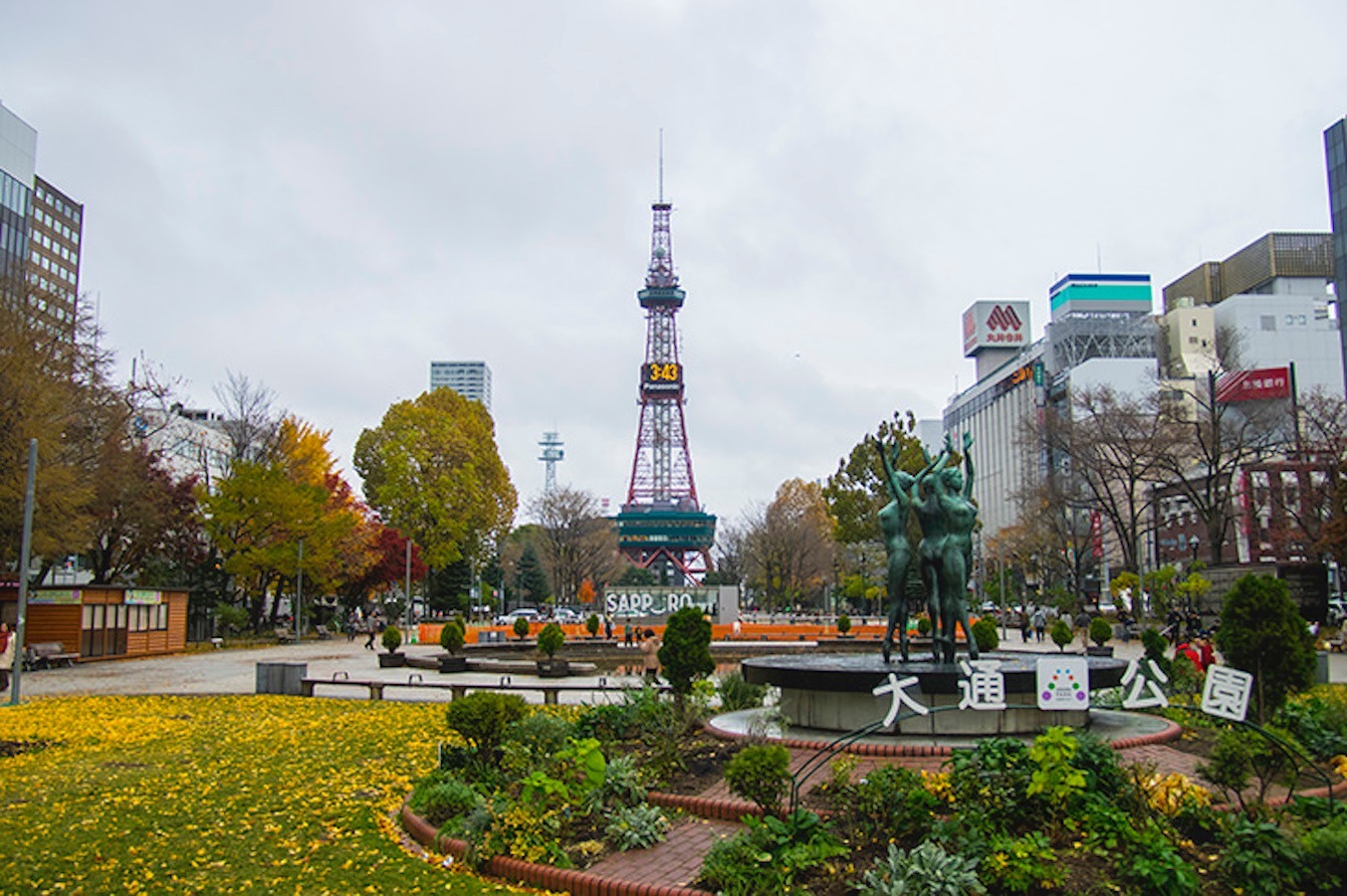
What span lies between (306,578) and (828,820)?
46.6 meters

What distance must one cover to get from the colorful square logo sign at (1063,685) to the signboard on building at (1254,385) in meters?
76.6

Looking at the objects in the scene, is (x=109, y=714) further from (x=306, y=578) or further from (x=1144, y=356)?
(x=1144, y=356)

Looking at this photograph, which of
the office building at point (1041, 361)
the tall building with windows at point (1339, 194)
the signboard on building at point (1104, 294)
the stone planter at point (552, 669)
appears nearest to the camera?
the stone planter at point (552, 669)

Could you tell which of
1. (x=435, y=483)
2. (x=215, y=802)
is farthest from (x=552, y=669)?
(x=435, y=483)

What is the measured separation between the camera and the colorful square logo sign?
31.8 feet

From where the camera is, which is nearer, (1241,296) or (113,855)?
(113,855)

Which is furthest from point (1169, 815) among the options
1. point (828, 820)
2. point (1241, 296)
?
point (1241, 296)

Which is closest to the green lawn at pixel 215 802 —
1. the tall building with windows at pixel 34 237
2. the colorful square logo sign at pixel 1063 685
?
the colorful square logo sign at pixel 1063 685

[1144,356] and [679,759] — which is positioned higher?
[1144,356]

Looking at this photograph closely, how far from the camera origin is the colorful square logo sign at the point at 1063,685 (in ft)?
31.8

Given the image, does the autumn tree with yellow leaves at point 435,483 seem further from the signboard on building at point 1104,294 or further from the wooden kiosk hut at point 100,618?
the signboard on building at point 1104,294

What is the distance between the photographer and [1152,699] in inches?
372

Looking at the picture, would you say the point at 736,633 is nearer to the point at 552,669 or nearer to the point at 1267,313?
the point at 552,669

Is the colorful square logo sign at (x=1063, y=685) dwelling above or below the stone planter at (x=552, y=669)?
above
